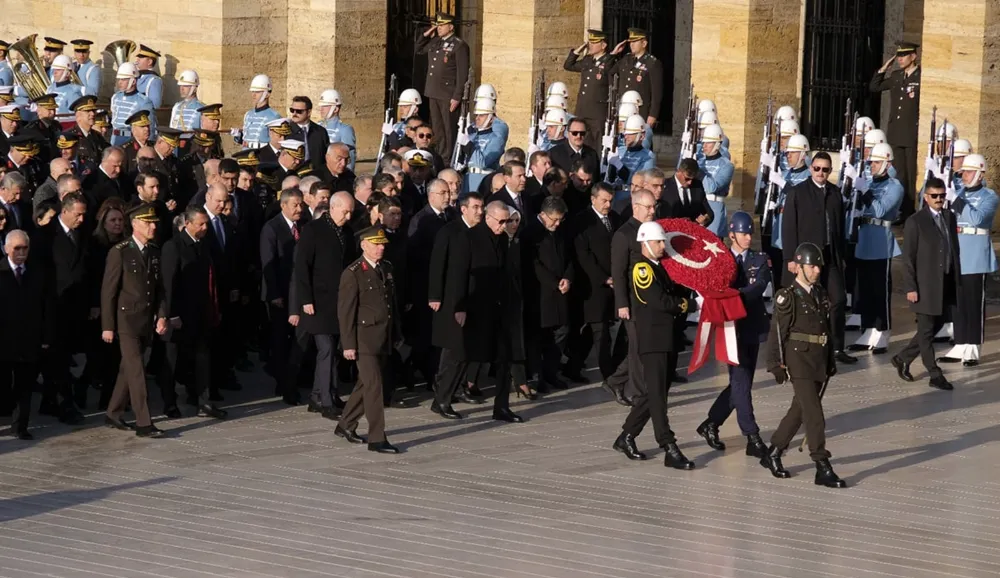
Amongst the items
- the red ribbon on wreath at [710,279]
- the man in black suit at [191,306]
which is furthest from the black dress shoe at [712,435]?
the man in black suit at [191,306]

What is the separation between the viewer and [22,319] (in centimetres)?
1353

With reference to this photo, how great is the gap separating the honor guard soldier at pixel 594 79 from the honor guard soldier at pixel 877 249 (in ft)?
17.4

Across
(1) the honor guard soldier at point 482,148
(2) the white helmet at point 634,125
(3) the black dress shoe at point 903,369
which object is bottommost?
(3) the black dress shoe at point 903,369

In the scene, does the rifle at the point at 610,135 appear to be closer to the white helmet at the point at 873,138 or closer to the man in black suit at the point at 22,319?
the white helmet at the point at 873,138

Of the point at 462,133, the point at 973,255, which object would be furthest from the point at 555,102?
the point at 973,255

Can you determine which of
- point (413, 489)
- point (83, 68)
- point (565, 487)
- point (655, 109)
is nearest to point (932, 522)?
point (565, 487)

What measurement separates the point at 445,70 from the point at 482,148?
139 inches

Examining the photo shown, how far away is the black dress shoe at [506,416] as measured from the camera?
47.0 feet

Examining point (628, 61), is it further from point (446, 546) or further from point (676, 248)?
point (446, 546)

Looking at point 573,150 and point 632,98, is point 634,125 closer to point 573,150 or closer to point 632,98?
point 573,150

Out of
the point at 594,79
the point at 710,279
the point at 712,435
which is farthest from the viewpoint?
the point at 594,79

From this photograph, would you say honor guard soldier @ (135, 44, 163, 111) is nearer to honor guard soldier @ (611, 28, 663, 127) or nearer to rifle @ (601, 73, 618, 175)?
honor guard soldier @ (611, 28, 663, 127)

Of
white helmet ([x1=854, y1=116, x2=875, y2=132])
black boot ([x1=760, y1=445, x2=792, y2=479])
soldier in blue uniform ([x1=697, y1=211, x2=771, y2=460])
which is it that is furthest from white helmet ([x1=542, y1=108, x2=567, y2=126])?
black boot ([x1=760, y1=445, x2=792, y2=479])

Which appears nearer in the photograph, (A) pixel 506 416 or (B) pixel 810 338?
(B) pixel 810 338
